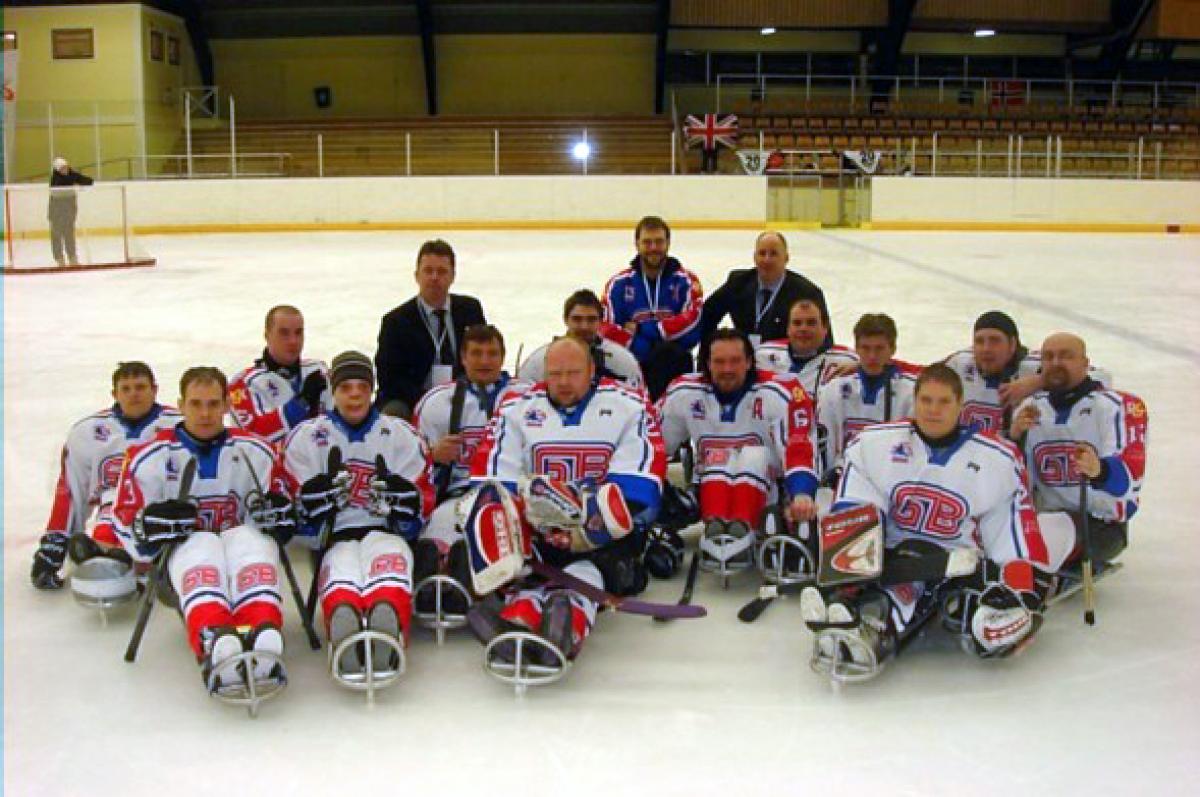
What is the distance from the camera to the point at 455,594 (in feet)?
12.3

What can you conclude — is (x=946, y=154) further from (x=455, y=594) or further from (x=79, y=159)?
(x=455, y=594)

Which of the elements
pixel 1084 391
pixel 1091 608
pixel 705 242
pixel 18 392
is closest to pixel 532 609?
pixel 1091 608

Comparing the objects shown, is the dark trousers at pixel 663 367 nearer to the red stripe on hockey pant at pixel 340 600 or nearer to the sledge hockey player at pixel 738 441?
the sledge hockey player at pixel 738 441

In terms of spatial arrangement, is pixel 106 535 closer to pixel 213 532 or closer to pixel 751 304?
pixel 213 532


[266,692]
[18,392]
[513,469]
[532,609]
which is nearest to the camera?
[266,692]

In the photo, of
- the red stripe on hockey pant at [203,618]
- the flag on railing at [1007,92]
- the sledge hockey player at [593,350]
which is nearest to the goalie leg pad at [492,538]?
the red stripe on hockey pant at [203,618]

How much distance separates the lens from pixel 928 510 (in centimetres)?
366

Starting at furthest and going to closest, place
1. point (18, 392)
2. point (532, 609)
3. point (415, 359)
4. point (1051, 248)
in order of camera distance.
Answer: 1. point (1051, 248)
2. point (18, 392)
3. point (415, 359)
4. point (532, 609)

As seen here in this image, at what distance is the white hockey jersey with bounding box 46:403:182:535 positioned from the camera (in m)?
4.30

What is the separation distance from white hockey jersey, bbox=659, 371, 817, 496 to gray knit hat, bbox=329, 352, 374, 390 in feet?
3.69

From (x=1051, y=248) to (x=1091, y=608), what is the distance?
587 inches

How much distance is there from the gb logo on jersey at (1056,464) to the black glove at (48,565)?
3.24 metres

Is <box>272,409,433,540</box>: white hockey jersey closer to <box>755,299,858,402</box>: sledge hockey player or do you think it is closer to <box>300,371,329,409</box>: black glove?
<box>300,371,329,409</box>: black glove

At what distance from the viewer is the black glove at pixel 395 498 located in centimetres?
385
